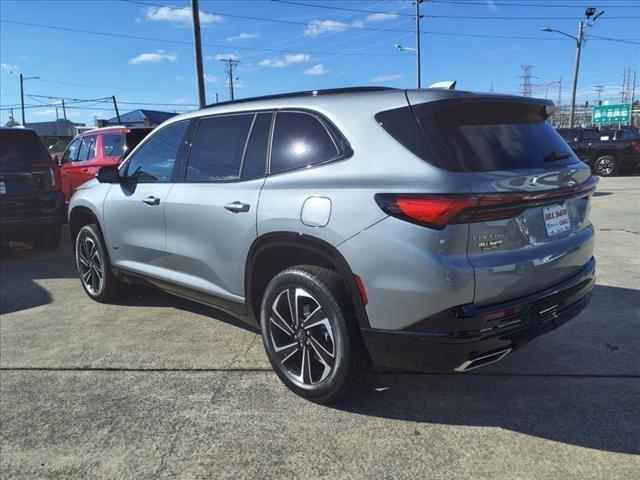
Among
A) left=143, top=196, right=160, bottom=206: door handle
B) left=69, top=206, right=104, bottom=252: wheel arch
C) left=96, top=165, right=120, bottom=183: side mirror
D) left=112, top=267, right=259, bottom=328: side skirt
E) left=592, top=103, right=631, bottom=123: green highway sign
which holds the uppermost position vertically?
left=592, top=103, right=631, bottom=123: green highway sign

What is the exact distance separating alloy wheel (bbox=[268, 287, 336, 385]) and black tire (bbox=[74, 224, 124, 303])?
2.45 m

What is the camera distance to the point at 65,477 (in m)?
2.54

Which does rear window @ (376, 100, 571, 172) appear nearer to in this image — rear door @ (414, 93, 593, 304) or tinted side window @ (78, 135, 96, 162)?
rear door @ (414, 93, 593, 304)

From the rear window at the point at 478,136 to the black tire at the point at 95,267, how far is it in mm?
3377

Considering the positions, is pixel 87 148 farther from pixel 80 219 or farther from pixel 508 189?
pixel 508 189

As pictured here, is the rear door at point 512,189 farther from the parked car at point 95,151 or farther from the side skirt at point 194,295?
the parked car at point 95,151

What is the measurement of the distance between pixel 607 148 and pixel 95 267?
60.9 feet

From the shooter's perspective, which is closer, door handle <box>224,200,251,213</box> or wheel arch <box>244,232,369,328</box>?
wheel arch <box>244,232,369,328</box>

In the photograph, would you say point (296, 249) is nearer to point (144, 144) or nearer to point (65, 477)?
point (65, 477)

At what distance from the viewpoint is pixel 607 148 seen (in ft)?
60.2

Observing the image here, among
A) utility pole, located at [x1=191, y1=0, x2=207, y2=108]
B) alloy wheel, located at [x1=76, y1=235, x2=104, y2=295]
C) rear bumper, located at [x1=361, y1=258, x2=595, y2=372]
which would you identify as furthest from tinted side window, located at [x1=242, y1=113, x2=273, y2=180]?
utility pole, located at [x1=191, y1=0, x2=207, y2=108]

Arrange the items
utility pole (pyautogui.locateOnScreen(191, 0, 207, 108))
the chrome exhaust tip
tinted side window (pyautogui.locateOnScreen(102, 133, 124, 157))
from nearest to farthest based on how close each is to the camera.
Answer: the chrome exhaust tip < tinted side window (pyautogui.locateOnScreen(102, 133, 124, 157)) < utility pole (pyautogui.locateOnScreen(191, 0, 207, 108))

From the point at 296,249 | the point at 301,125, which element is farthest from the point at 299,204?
the point at 301,125

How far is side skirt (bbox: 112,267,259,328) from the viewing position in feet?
11.5
